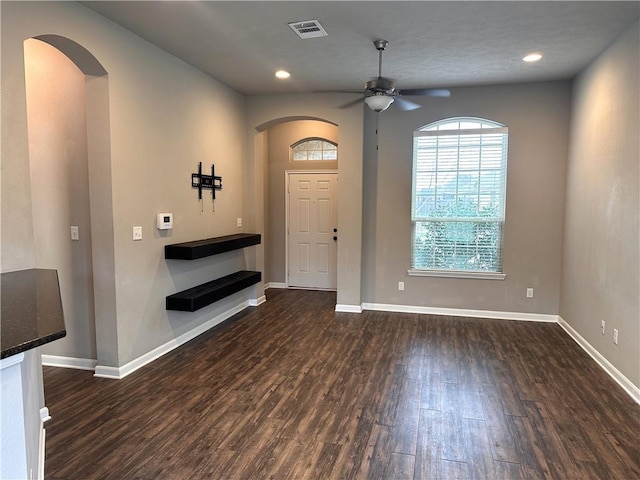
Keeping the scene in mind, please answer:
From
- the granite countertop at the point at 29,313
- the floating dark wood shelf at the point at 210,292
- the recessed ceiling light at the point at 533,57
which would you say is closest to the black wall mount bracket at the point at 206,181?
the floating dark wood shelf at the point at 210,292

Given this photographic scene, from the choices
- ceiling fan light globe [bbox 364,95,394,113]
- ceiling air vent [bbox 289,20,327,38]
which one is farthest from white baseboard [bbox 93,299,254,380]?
ceiling air vent [bbox 289,20,327,38]

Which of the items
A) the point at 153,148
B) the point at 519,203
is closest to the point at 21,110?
the point at 153,148

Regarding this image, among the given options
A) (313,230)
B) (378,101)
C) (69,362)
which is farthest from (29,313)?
(313,230)

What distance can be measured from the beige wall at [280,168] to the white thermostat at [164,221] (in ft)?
10.2

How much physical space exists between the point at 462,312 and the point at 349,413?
3125mm

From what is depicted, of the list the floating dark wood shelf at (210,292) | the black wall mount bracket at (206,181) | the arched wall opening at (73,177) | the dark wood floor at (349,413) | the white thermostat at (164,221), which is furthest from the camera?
the black wall mount bracket at (206,181)

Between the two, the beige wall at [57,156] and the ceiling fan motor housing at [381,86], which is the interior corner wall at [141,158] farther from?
the ceiling fan motor housing at [381,86]

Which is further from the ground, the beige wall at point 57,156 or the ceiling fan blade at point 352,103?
the ceiling fan blade at point 352,103

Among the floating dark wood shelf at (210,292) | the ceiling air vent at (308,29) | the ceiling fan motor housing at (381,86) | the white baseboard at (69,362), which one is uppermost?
the ceiling air vent at (308,29)

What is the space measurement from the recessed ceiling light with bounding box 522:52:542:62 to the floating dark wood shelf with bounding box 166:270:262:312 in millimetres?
3946

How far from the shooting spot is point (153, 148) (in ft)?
12.6

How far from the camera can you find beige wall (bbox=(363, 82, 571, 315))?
5102mm

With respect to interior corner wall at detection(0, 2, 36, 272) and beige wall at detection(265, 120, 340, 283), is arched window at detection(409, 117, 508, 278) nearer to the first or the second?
beige wall at detection(265, 120, 340, 283)

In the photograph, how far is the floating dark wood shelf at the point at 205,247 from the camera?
4.00 meters
